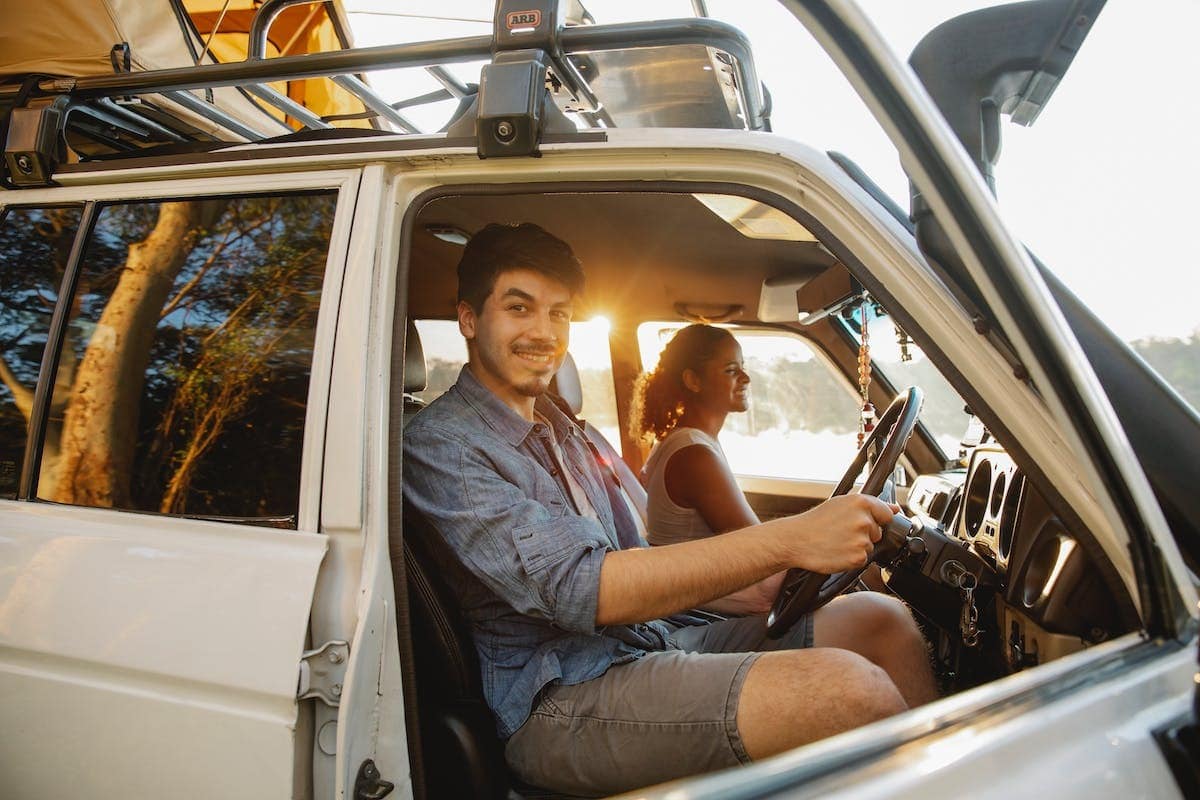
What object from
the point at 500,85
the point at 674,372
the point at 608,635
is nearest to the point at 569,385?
the point at 674,372

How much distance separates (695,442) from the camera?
2590mm

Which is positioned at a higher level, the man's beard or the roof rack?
the roof rack

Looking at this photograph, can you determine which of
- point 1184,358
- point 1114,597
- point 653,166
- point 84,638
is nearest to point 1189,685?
point 1114,597

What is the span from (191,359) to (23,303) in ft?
1.55

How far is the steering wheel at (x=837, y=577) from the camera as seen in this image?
1.70m

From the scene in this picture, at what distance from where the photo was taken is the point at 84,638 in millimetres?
1263

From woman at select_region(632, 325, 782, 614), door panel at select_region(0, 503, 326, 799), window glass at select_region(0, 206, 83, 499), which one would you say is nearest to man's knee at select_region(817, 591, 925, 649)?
woman at select_region(632, 325, 782, 614)

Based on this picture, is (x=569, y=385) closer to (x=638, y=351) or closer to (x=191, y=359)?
(x=638, y=351)

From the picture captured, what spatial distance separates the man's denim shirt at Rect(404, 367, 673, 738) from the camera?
1.38m

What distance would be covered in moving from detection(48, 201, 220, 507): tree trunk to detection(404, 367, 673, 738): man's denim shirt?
53 centimetres

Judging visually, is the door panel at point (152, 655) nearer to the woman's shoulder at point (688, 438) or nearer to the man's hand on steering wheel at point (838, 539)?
the man's hand on steering wheel at point (838, 539)

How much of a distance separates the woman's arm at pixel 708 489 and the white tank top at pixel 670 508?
2 centimetres

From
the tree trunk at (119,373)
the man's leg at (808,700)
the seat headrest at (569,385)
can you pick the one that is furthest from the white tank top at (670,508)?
the tree trunk at (119,373)

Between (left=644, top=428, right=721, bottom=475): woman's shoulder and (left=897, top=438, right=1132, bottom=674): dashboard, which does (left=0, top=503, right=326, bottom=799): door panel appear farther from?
(left=644, top=428, right=721, bottom=475): woman's shoulder
